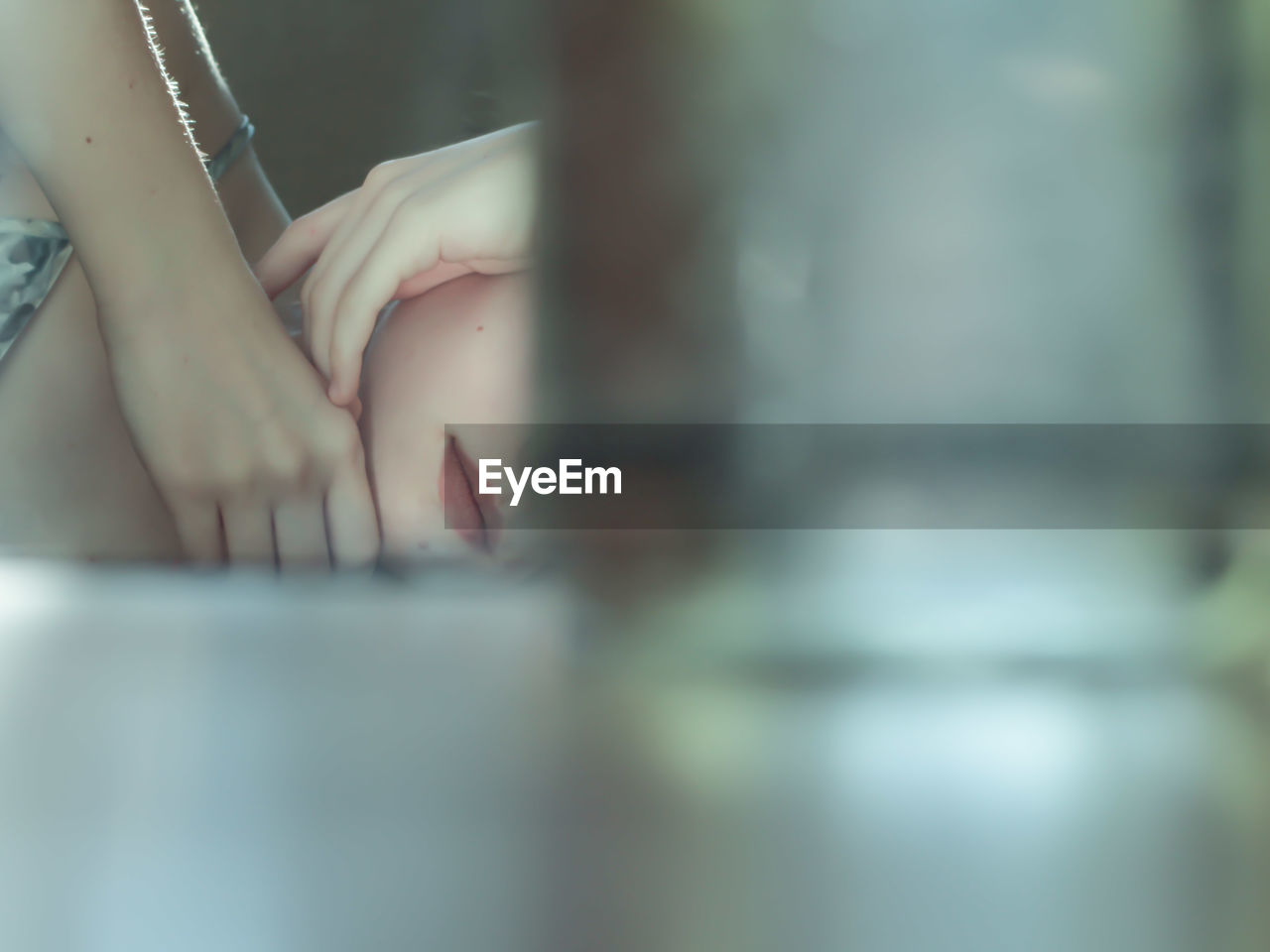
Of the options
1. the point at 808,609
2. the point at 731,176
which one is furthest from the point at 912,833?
the point at 731,176

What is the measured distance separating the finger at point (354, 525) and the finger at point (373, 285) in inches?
1.6

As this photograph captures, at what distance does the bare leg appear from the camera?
1.41 feet

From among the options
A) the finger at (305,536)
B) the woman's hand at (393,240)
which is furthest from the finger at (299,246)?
the finger at (305,536)

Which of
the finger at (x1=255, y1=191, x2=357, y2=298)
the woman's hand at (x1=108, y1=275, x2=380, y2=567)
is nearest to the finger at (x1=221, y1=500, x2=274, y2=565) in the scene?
the woman's hand at (x1=108, y1=275, x2=380, y2=567)

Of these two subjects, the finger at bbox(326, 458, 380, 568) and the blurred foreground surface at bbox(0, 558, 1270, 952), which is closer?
the blurred foreground surface at bbox(0, 558, 1270, 952)

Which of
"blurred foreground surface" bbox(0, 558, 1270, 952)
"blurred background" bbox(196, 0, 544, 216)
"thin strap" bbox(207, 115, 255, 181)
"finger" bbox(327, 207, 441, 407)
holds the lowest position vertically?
"blurred foreground surface" bbox(0, 558, 1270, 952)

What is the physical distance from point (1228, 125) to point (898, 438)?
209 mm

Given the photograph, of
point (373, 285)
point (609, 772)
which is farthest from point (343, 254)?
point (609, 772)

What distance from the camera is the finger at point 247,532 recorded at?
435 mm

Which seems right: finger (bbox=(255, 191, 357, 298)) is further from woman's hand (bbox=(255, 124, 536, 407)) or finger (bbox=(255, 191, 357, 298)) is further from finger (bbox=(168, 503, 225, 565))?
finger (bbox=(168, 503, 225, 565))

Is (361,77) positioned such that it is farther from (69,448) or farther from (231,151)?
(69,448)

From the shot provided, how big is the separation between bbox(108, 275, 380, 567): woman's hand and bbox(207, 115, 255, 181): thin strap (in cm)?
5

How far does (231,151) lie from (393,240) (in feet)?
0.29

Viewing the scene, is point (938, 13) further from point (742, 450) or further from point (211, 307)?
point (211, 307)
